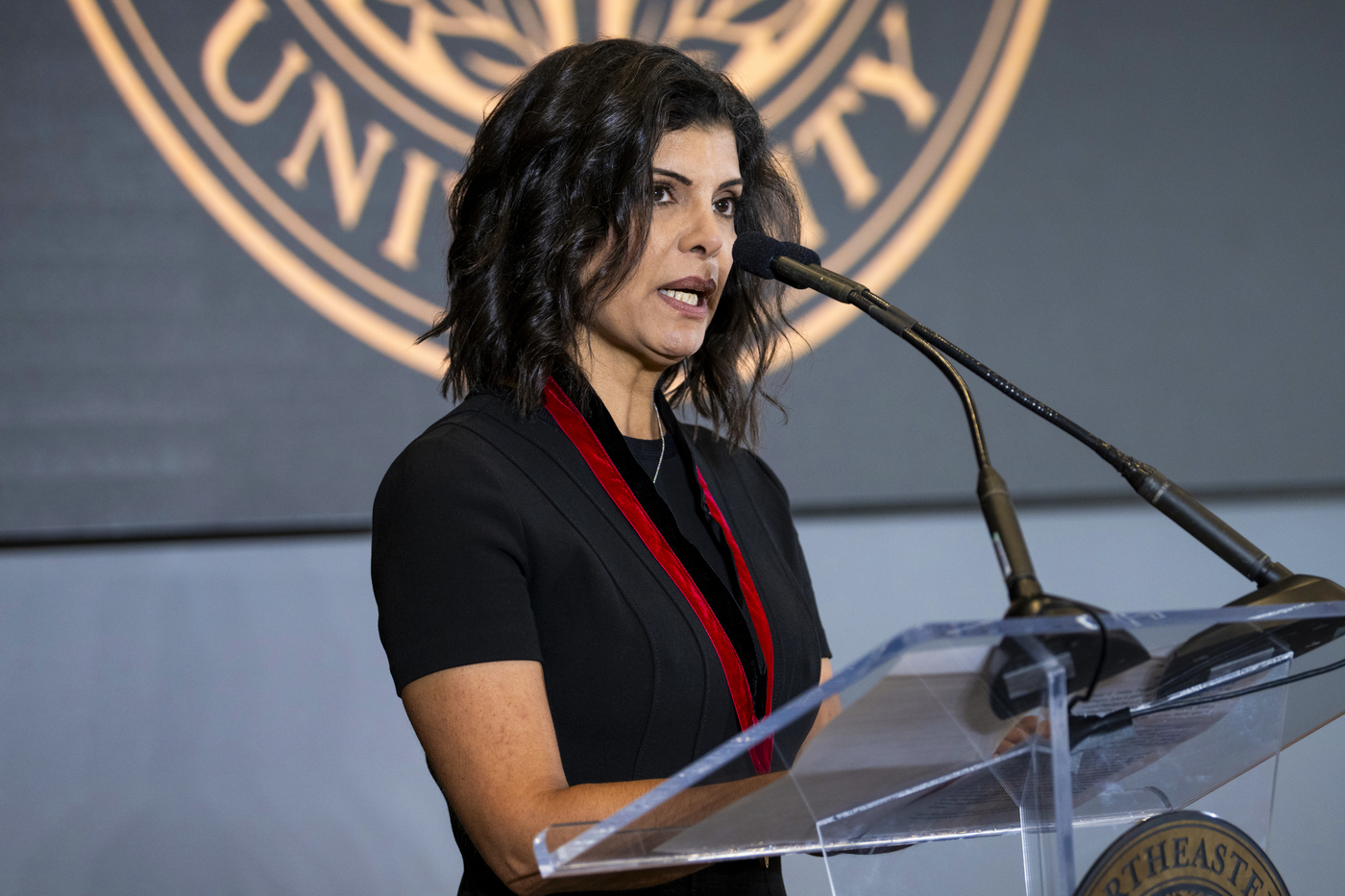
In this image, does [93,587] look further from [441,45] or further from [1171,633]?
[1171,633]

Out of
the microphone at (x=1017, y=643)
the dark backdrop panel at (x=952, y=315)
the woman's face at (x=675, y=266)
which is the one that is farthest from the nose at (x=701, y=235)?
the dark backdrop panel at (x=952, y=315)

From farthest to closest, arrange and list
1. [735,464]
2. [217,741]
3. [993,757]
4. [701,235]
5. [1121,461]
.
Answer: [217,741] → [735,464] → [701,235] → [1121,461] → [993,757]

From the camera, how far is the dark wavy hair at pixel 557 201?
120 cm

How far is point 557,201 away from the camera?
1.21m

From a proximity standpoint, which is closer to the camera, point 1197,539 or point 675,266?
point 1197,539

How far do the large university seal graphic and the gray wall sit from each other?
62cm

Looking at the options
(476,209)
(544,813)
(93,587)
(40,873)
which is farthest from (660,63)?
(40,873)

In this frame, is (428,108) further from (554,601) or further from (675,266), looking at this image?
(554,601)

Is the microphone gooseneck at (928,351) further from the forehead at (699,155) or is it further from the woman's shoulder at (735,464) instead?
the woman's shoulder at (735,464)

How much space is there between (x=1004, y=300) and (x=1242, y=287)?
641 mm

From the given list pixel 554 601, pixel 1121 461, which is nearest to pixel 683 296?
pixel 554 601

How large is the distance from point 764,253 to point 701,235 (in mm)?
195

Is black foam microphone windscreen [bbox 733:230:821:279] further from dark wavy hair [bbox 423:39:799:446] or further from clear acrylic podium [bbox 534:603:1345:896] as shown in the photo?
clear acrylic podium [bbox 534:603:1345:896]

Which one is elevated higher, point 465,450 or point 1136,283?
point 1136,283
